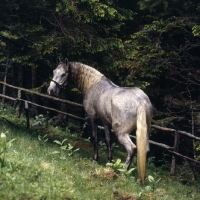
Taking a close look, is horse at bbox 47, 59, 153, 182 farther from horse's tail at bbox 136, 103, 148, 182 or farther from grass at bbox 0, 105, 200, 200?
grass at bbox 0, 105, 200, 200

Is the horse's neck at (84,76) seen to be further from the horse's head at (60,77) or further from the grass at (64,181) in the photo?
the grass at (64,181)

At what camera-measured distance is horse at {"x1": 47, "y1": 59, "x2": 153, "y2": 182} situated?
7.30m

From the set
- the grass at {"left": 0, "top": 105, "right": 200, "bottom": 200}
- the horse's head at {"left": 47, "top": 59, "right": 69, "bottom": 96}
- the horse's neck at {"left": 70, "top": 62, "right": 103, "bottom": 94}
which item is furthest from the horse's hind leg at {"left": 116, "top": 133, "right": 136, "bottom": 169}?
the horse's head at {"left": 47, "top": 59, "right": 69, "bottom": 96}

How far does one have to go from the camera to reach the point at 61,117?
13914mm

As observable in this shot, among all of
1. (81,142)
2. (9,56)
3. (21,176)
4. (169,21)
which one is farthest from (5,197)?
(9,56)

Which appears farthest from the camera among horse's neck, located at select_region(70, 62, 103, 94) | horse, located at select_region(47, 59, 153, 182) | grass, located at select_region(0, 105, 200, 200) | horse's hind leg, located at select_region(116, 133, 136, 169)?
horse's neck, located at select_region(70, 62, 103, 94)

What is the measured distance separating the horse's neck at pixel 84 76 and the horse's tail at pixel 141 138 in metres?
1.95

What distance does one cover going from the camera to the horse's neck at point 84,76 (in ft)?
29.8

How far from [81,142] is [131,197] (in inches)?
224

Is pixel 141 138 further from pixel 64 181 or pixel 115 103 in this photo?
pixel 64 181

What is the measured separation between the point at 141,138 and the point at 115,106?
38.7 inches

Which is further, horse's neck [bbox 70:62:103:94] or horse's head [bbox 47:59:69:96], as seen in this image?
horse's head [bbox 47:59:69:96]

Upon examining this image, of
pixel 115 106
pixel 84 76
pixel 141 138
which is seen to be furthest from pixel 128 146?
pixel 84 76

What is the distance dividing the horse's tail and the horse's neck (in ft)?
6.39
